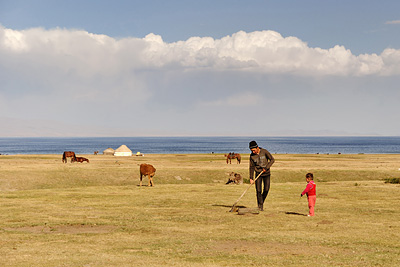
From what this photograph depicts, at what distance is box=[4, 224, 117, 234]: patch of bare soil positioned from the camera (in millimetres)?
16406

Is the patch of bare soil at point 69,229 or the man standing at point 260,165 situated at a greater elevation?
the man standing at point 260,165

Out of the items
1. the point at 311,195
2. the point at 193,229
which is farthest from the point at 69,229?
the point at 311,195

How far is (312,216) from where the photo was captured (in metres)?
19.7

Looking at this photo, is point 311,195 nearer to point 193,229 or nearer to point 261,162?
point 261,162

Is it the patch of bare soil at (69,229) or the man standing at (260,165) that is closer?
the patch of bare soil at (69,229)

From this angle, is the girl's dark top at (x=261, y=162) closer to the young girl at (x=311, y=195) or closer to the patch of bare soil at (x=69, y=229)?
the young girl at (x=311, y=195)

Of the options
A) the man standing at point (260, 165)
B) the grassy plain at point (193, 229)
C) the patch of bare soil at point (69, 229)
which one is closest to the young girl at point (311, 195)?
the grassy plain at point (193, 229)

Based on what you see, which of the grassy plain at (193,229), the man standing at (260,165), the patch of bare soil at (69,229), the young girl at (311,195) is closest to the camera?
the grassy plain at (193,229)

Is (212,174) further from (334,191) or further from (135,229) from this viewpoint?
(135,229)

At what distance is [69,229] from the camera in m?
17.0

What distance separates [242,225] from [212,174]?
3159 cm

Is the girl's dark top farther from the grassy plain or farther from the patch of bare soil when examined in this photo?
the patch of bare soil

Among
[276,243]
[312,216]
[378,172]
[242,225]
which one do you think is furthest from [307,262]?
[378,172]

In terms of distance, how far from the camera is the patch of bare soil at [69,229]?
1641cm
